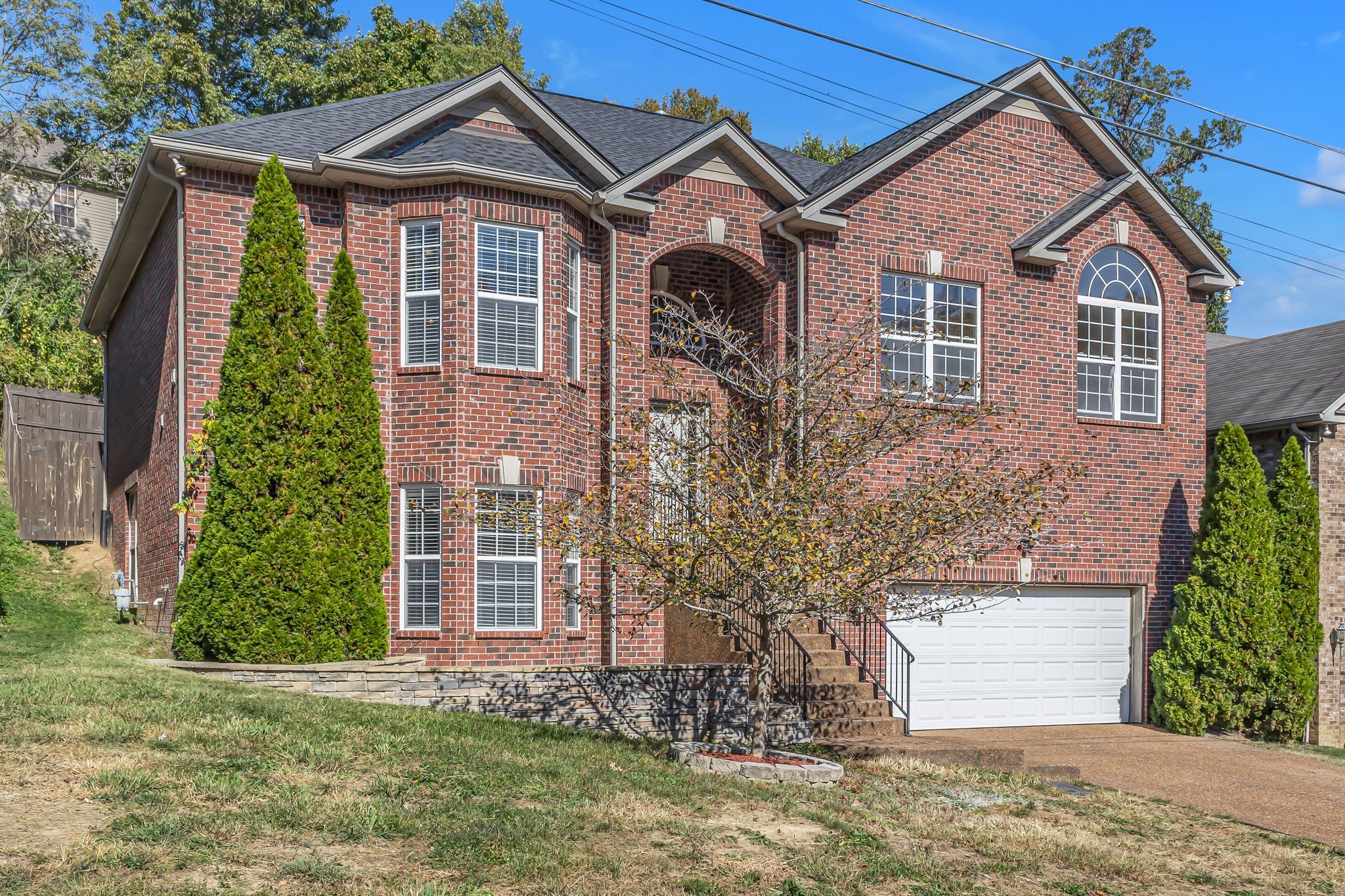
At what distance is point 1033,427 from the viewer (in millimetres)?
17656

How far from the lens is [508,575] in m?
14.5

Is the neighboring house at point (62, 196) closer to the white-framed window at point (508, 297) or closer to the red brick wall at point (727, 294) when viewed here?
the red brick wall at point (727, 294)

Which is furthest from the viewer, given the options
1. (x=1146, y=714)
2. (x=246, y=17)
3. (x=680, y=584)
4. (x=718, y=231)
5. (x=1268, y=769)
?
(x=246, y=17)

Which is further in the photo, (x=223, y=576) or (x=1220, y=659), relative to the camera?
(x=1220, y=659)

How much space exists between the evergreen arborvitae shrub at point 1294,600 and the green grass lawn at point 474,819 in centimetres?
753

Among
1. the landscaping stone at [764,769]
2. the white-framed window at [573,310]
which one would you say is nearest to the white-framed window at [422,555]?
the white-framed window at [573,310]

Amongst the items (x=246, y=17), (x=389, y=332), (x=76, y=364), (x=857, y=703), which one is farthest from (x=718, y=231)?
(x=246, y=17)

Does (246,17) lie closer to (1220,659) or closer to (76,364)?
(76,364)

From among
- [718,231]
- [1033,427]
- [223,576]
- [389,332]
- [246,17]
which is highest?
[246,17]

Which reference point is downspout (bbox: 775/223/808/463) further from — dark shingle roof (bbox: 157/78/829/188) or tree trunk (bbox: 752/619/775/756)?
tree trunk (bbox: 752/619/775/756)

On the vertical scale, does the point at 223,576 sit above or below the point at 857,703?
above

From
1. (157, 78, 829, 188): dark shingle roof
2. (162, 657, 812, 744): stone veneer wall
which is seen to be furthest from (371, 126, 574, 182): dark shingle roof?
(162, 657, 812, 744): stone veneer wall

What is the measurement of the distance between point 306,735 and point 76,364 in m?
22.1

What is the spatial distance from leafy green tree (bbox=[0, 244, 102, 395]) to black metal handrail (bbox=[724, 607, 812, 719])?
19078mm
